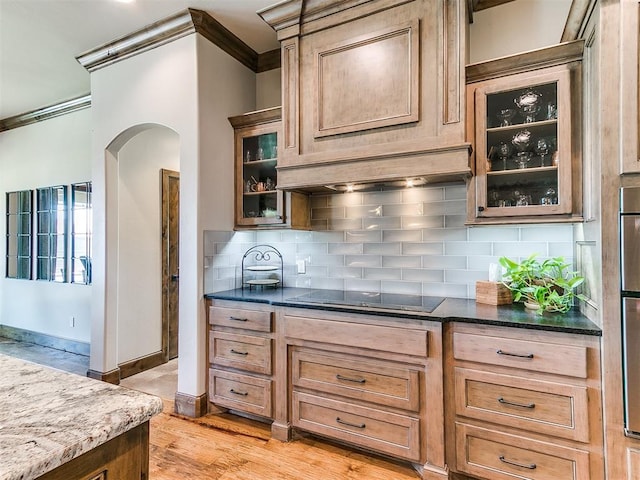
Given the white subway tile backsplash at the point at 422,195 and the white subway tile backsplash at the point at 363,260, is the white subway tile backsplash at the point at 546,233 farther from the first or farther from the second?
the white subway tile backsplash at the point at 363,260

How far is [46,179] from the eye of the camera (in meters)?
4.72

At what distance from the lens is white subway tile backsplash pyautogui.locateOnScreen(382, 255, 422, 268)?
2.73 meters

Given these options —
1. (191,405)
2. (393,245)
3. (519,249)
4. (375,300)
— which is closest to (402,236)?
(393,245)

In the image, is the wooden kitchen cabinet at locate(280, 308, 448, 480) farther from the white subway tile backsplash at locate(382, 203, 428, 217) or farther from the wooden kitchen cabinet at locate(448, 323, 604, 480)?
the white subway tile backsplash at locate(382, 203, 428, 217)

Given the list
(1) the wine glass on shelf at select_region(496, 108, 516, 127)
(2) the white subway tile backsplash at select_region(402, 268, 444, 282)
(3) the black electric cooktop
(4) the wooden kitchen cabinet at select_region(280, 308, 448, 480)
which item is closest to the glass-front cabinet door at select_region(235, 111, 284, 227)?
(3) the black electric cooktop

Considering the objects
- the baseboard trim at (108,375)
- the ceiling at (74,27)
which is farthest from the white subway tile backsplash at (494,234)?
the baseboard trim at (108,375)

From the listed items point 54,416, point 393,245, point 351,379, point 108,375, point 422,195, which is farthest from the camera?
point 108,375

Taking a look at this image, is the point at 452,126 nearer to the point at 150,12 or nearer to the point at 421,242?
the point at 421,242

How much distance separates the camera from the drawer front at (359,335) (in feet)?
6.81

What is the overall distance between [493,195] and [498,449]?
1425 millimetres

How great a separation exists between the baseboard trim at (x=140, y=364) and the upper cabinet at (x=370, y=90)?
251cm

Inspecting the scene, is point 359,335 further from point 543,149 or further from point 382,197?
point 543,149

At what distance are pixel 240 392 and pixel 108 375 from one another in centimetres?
154

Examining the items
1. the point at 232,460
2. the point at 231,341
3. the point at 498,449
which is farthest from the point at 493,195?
the point at 232,460
